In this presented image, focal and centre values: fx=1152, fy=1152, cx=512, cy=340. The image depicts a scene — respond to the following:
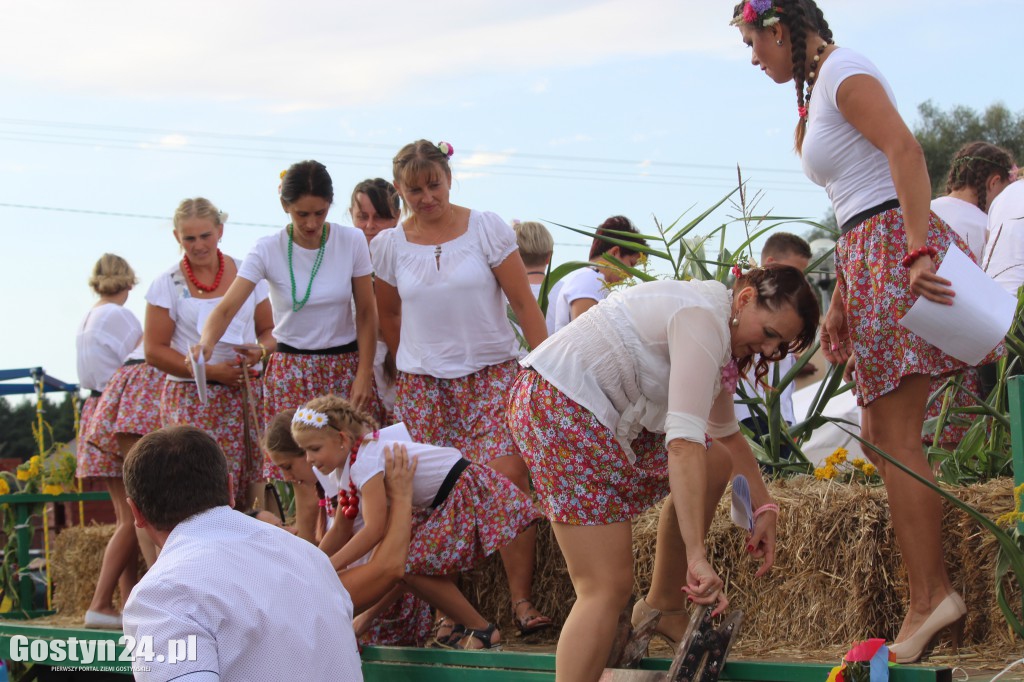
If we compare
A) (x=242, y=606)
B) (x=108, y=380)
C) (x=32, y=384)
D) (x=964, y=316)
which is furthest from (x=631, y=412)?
(x=32, y=384)

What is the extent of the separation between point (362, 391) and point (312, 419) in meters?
0.58

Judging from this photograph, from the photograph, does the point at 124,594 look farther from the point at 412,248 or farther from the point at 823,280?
the point at 823,280

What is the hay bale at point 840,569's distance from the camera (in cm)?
301

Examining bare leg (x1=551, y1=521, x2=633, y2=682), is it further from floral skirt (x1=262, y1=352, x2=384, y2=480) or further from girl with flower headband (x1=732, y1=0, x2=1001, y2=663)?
floral skirt (x1=262, y1=352, x2=384, y2=480)

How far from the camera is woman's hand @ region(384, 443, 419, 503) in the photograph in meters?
3.63

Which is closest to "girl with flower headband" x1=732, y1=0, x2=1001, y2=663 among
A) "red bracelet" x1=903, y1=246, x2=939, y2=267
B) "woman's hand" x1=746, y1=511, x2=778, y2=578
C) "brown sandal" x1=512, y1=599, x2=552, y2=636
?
"red bracelet" x1=903, y1=246, x2=939, y2=267

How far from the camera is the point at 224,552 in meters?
2.17

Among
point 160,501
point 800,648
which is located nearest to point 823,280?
point 800,648

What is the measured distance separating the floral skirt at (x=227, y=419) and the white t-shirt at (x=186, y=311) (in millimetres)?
117

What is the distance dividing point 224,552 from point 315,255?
7.59 feet

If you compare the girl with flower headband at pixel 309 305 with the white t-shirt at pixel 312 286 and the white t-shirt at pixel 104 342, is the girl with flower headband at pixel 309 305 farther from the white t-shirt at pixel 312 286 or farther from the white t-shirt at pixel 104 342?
the white t-shirt at pixel 104 342

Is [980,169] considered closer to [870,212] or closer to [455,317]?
[870,212]

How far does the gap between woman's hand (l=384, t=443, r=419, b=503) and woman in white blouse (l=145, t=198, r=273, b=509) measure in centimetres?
105

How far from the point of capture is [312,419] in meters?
3.66
